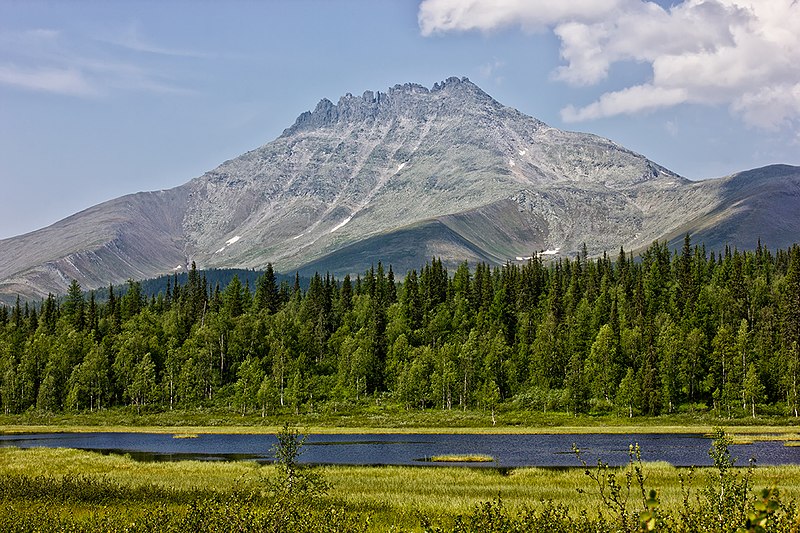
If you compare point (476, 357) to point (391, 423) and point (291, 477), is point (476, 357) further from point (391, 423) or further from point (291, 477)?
A: point (291, 477)

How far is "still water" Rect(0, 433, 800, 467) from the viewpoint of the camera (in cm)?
7919

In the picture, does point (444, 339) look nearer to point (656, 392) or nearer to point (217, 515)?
point (656, 392)

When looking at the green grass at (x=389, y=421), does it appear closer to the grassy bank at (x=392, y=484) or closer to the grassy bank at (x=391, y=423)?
the grassy bank at (x=391, y=423)

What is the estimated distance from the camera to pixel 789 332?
15350 cm

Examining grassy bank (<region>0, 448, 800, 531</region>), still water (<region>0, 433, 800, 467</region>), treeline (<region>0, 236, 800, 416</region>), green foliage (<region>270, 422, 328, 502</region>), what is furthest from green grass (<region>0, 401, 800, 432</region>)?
green foliage (<region>270, 422, 328, 502</region>)

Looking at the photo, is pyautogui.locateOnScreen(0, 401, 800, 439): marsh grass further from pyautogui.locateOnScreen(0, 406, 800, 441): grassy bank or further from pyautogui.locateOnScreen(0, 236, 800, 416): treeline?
pyautogui.locateOnScreen(0, 236, 800, 416): treeline

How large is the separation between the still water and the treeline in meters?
40.5

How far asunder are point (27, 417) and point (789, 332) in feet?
521

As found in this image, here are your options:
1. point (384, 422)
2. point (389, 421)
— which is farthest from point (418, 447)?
point (389, 421)

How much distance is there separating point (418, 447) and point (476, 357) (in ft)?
238

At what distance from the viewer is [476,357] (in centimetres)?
16838

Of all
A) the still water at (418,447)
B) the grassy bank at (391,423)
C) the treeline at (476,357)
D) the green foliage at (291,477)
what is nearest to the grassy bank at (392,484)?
the green foliage at (291,477)

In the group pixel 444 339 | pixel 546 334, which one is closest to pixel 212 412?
pixel 444 339

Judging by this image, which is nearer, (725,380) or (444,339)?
(725,380)
